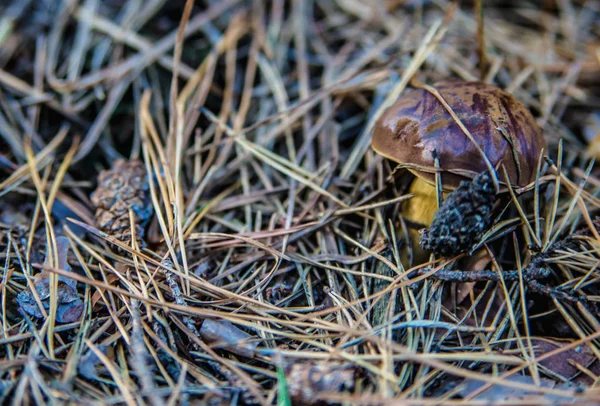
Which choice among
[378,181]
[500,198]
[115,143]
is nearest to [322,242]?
[378,181]

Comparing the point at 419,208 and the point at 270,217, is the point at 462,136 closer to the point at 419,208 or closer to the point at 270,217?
the point at 419,208

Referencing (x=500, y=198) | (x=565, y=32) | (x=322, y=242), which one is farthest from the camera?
(x=565, y=32)

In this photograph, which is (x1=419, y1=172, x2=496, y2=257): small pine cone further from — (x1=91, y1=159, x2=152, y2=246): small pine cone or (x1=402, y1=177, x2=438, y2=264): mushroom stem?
(x1=91, y1=159, x2=152, y2=246): small pine cone

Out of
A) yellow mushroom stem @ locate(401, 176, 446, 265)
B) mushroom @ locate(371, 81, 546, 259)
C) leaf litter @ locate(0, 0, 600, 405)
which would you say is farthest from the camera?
yellow mushroom stem @ locate(401, 176, 446, 265)

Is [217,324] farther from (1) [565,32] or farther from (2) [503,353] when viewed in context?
(1) [565,32]

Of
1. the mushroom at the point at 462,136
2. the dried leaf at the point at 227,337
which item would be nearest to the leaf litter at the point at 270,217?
the dried leaf at the point at 227,337

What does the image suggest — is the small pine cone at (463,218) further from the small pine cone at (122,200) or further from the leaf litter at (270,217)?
the small pine cone at (122,200)

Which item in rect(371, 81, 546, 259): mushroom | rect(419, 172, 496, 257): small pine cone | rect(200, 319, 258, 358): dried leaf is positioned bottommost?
rect(200, 319, 258, 358): dried leaf

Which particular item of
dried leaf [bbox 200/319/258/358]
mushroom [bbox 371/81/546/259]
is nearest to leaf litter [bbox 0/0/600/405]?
dried leaf [bbox 200/319/258/358]
